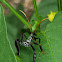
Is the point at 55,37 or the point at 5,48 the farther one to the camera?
the point at 55,37

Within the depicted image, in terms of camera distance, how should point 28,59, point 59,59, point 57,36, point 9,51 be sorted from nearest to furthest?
point 9,51 → point 59,59 → point 28,59 → point 57,36

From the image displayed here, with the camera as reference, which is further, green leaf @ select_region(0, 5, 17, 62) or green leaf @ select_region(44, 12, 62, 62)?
green leaf @ select_region(44, 12, 62, 62)

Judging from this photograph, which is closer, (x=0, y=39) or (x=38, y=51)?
(x=0, y=39)

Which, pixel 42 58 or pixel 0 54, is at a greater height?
pixel 0 54

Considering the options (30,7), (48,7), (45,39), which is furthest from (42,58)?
(30,7)

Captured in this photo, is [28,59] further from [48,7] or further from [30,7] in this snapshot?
[30,7]

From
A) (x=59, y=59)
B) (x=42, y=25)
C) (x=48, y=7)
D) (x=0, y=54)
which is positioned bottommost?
(x=59, y=59)

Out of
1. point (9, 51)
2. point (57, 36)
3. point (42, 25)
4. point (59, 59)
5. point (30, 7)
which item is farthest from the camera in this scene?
point (30, 7)

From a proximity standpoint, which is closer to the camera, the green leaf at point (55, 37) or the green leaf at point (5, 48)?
the green leaf at point (5, 48)
